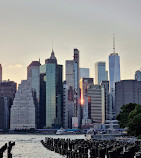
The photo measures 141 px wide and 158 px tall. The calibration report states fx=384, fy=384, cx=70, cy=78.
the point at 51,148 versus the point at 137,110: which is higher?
the point at 137,110

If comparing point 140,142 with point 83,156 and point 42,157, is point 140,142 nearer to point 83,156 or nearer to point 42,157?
point 42,157

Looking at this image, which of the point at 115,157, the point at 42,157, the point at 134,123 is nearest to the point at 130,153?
the point at 115,157

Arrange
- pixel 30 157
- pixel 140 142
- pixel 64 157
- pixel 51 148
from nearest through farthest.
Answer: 1. pixel 64 157
2. pixel 30 157
3. pixel 140 142
4. pixel 51 148

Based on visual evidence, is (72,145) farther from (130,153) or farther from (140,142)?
(130,153)

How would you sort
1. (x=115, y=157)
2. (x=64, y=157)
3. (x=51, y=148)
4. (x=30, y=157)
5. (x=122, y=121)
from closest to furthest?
(x=115, y=157) < (x=64, y=157) < (x=30, y=157) < (x=51, y=148) < (x=122, y=121)

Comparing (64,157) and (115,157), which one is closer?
(115,157)

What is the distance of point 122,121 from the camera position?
167 m

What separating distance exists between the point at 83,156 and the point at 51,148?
4599cm

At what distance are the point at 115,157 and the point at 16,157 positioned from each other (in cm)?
3594

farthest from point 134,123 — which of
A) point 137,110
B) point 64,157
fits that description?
point 64,157

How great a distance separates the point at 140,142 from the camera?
10906 cm

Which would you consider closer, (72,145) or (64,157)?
(64,157)

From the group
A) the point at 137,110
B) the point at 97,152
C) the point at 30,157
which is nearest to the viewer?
the point at 97,152

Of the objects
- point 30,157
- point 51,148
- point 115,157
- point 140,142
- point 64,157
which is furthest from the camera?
point 51,148
